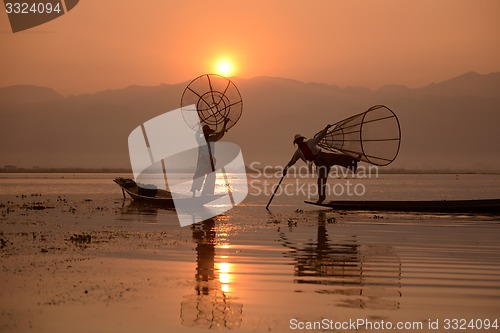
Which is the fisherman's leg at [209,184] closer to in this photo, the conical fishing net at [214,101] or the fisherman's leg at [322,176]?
the conical fishing net at [214,101]

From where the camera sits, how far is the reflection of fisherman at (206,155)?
96.7 feet

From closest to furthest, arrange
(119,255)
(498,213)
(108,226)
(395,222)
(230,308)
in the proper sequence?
(230,308) < (119,255) < (108,226) < (395,222) < (498,213)

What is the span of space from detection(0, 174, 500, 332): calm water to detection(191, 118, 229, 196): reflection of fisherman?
5651 millimetres

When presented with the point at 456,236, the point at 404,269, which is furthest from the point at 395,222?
the point at 404,269

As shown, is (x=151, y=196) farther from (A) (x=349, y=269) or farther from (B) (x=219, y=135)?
(A) (x=349, y=269)

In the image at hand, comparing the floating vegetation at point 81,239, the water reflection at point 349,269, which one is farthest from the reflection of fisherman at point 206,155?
the floating vegetation at point 81,239

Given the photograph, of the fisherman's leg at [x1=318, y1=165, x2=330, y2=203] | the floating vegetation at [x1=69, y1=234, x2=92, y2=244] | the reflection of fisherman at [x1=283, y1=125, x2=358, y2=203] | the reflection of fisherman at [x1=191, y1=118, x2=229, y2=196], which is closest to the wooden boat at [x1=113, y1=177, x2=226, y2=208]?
the reflection of fisherman at [x1=191, y1=118, x2=229, y2=196]

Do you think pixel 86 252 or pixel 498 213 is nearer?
pixel 86 252

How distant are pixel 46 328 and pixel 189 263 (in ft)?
18.4

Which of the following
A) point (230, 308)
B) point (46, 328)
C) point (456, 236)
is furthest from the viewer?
point (456, 236)

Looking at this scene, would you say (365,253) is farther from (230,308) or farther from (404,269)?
(230,308)

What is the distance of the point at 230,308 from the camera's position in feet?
32.9

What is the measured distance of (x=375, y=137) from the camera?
30031 millimetres

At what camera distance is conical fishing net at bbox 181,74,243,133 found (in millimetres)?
29688
